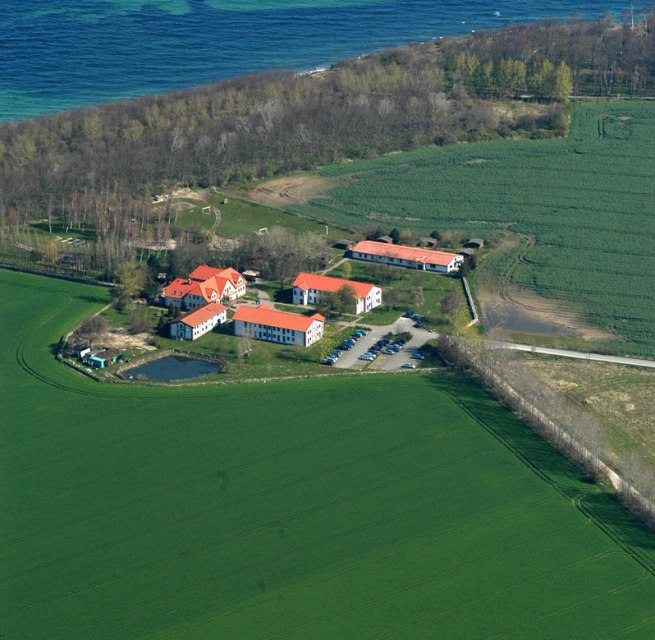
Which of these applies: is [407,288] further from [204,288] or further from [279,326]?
[204,288]

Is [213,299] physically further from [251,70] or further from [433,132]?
[251,70]

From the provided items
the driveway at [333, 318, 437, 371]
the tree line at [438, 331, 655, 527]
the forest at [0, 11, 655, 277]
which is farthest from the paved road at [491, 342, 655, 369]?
the forest at [0, 11, 655, 277]

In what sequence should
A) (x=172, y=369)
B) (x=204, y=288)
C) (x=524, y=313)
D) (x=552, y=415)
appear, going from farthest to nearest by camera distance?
(x=524, y=313) → (x=204, y=288) → (x=172, y=369) → (x=552, y=415)

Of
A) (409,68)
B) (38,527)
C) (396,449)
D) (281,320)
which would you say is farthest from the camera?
(409,68)

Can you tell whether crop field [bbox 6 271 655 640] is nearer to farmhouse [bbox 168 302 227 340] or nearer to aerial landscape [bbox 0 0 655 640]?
aerial landscape [bbox 0 0 655 640]

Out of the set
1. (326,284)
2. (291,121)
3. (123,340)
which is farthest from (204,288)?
(291,121)

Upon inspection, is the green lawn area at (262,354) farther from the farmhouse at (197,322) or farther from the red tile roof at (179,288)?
the red tile roof at (179,288)

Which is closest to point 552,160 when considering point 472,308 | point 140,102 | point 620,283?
point 620,283
